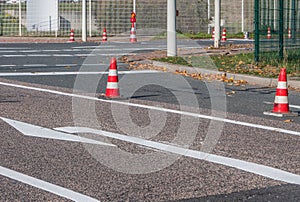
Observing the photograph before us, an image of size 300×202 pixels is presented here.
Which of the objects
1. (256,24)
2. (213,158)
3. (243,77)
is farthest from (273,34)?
(213,158)

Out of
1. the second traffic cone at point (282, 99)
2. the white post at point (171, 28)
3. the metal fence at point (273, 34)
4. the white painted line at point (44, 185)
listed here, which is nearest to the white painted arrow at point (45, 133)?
the white painted line at point (44, 185)

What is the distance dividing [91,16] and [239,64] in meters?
20.6

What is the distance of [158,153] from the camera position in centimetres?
861

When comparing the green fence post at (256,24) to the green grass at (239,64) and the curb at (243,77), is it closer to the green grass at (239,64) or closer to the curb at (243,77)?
the green grass at (239,64)

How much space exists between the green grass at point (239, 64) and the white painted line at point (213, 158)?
8.22 metres

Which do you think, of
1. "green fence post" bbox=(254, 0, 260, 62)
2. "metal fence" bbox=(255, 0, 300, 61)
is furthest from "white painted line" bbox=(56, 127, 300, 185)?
"metal fence" bbox=(255, 0, 300, 61)

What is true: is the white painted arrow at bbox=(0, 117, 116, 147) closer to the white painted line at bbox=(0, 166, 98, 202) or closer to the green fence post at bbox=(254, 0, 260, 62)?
the white painted line at bbox=(0, 166, 98, 202)

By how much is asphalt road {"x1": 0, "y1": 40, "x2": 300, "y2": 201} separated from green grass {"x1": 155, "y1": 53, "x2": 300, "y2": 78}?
7.58 ft

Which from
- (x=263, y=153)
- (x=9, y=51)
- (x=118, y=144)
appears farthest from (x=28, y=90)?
(x=9, y=51)

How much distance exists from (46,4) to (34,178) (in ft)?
107

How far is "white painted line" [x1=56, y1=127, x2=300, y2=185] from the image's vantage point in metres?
7.47

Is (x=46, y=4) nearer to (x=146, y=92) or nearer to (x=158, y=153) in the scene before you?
(x=146, y=92)

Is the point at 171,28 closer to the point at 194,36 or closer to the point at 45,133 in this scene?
the point at 45,133

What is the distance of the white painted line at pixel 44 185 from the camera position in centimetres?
651
